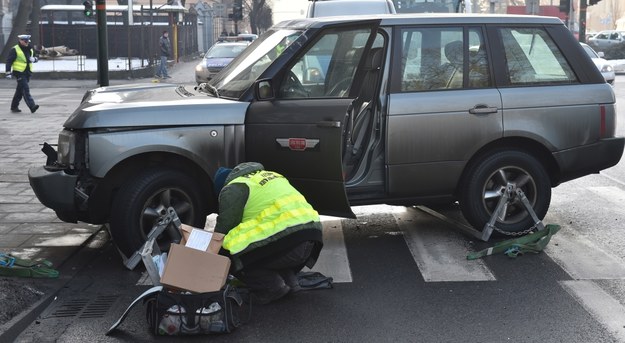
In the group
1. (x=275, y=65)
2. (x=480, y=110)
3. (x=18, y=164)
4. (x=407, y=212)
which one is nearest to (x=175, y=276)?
(x=275, y=65)

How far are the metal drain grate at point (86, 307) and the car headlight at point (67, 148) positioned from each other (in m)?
1.20

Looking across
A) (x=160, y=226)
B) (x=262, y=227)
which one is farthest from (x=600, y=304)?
(x=160, y=226)

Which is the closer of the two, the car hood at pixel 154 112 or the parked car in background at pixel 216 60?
the car hood at pixel 154 112

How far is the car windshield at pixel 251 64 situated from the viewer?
7.76 m

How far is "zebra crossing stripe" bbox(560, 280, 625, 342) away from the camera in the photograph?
5777 mm

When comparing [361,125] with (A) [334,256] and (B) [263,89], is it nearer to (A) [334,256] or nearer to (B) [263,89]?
(B) [263,89]

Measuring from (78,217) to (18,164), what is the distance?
5311mm

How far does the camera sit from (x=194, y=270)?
229 inches

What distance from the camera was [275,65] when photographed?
764cm

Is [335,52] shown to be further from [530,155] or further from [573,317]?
[573,317]

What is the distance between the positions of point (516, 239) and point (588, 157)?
1132mm

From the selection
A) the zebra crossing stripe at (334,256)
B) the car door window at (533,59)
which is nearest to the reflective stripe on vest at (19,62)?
the zebra crossing stripe at (334,256)

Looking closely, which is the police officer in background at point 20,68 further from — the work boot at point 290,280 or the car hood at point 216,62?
the work boot at point 290,280

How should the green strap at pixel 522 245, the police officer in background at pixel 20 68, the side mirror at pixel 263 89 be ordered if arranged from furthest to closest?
the police officer in background at pixel 20 68, the green strap at pixel 522 245, the side mirror at pixel 263 89
